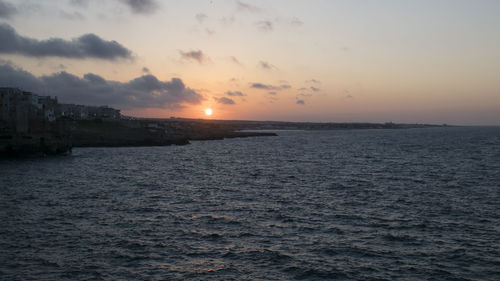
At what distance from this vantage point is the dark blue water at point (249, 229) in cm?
1811

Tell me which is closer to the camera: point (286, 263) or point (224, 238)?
point (286, 263)

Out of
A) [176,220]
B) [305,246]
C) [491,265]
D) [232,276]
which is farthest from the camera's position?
[176,220]

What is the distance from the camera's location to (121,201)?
3306 centimetres

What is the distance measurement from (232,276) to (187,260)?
2985 millimetres

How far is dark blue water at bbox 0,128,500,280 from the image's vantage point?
18109mm

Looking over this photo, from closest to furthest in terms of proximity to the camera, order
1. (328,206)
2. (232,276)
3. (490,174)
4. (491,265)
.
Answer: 1. (232,276)
2. (491,265)
3. (328,206)
4. (490,174)

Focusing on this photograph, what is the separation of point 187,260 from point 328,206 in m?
15.7

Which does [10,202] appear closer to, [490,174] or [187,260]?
[187,260]

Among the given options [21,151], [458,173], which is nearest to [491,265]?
[458,173]

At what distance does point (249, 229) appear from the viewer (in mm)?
24656

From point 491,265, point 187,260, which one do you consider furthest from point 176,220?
point 491,265

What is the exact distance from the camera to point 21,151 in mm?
73688

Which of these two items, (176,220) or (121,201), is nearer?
(176,220)

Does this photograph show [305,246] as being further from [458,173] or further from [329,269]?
[458,173]
